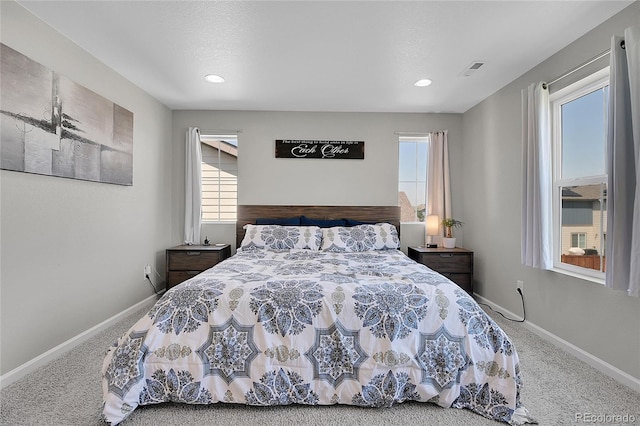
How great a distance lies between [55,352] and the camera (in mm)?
2193

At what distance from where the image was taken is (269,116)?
3943 mm

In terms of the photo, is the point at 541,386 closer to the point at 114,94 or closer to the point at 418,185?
the point at 418,185

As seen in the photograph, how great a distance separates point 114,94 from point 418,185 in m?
3.67

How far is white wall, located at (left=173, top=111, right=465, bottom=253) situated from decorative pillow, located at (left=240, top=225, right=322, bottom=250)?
0.61 meters

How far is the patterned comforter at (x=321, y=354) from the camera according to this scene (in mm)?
1607

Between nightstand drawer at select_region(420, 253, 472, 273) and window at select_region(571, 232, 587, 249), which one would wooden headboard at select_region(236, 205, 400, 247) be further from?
window at select_region(571, 232, 587, 249)

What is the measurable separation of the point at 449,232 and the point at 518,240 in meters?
0.95

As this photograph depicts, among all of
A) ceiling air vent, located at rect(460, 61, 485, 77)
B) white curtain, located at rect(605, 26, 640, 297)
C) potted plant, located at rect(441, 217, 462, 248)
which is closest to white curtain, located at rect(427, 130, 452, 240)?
potted plant, located at rect(441, 217, 462, 248)

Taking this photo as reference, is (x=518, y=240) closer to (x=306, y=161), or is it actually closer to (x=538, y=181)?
(x=538, y=181)

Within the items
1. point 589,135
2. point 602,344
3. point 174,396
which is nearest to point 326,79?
point 589,135

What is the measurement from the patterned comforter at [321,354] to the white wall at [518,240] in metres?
0.99

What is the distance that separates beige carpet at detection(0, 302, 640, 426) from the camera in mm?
1550

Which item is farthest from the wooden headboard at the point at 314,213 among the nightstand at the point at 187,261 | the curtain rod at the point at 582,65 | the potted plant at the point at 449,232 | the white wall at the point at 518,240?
the curtain rod at the point at 582,65

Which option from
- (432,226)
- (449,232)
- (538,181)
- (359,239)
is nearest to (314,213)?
(359,239)
